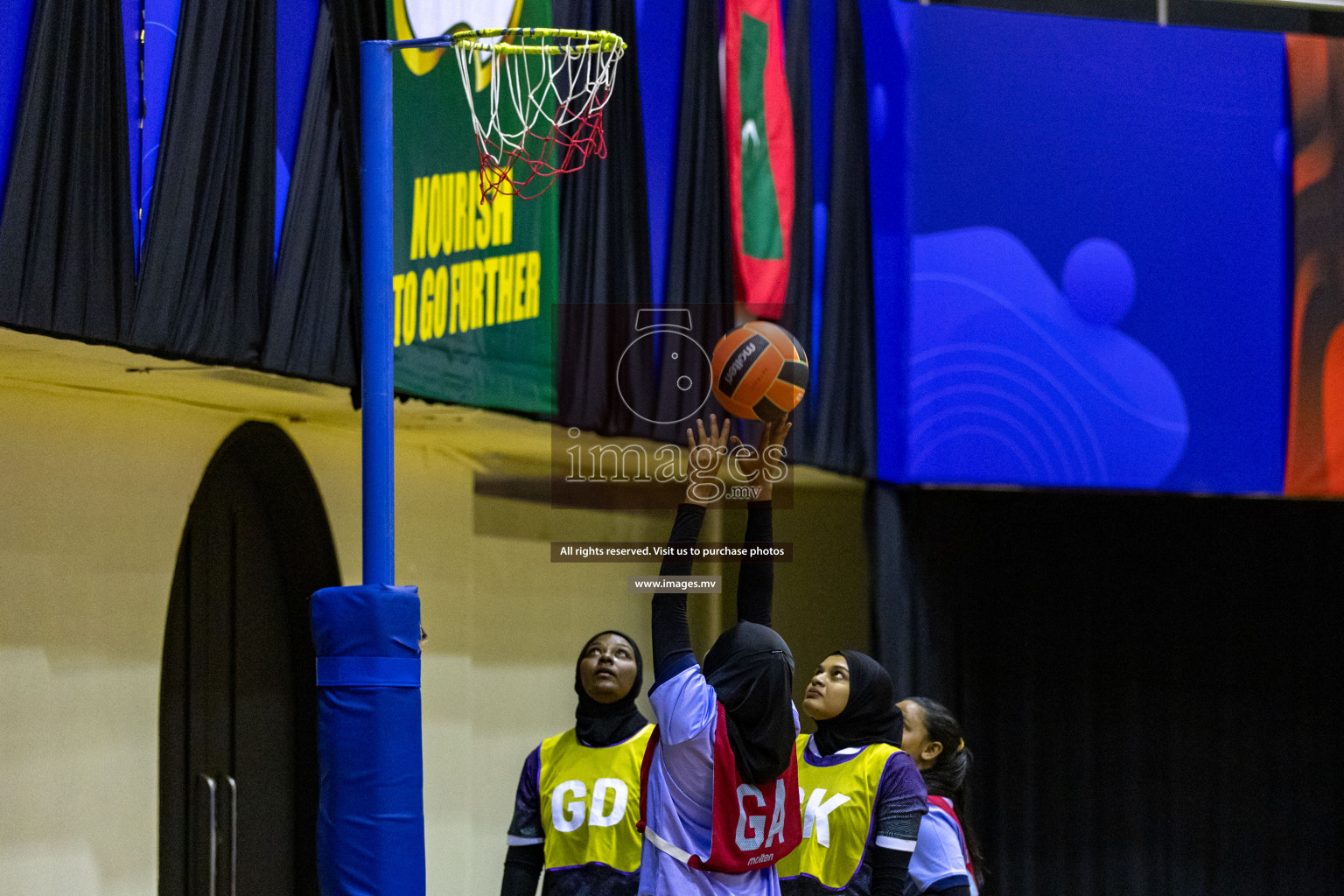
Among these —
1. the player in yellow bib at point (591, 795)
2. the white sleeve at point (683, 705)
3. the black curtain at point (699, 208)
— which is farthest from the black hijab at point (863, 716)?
the black curtain at point (699, 208)

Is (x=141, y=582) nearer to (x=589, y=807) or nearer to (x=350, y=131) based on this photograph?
(x=350, y=131)

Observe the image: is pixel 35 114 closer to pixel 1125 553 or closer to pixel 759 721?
pixel 759 721

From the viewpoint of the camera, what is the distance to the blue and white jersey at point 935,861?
5.54m

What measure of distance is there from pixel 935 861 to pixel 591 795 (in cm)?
127

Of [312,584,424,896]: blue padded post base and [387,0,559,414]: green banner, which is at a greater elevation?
[387,0,559,414]: green banner

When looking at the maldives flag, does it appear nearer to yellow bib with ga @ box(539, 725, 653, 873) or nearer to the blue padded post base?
yellow bib with ga @ box(539, 725, 653, 873)

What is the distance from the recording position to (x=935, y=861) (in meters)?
5.56

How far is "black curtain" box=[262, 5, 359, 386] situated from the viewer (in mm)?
5836

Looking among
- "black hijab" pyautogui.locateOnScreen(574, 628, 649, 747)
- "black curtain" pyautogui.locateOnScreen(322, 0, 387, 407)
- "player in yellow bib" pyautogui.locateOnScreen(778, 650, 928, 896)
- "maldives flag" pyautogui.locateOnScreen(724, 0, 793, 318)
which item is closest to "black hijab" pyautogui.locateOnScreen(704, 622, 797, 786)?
"player in yellow bib" pyautogui.locateOnScreen(778, 650, 928, 896)

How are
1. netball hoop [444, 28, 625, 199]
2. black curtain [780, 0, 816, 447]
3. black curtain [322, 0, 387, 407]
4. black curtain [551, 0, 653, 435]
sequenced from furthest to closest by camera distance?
black curtain [780, 0, 816, 447], black curtain [551, 0, 653, 435], netball hoop [444, 28, 625, 199], black curtain [322, 0, 387, 407]

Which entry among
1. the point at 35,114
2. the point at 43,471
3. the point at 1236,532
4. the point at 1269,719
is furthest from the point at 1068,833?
the point at 35,114

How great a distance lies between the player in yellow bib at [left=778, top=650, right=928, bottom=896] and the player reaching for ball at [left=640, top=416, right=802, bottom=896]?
120 cm

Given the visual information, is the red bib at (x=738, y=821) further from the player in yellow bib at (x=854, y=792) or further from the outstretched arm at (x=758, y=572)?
the player in yellow bib at (x=854, y=792)

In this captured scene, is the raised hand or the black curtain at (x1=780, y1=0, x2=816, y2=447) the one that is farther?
the black curtain at (x1=780, y1=0, x2=816, y2=447)
